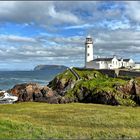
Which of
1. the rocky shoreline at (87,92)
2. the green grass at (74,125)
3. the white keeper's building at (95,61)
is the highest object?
the white keeper's building at (95,61)

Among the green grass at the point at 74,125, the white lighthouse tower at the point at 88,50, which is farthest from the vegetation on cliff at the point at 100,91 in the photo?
the white lighthouse tower at the point at 88,50

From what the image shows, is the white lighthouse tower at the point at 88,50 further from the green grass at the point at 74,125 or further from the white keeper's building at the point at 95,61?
the green grass at the point at 74,125

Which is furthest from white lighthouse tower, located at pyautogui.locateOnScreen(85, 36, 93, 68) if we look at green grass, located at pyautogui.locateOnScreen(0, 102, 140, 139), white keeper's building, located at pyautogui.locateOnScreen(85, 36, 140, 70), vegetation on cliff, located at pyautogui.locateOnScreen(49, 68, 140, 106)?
green grass, located at pyautogui.locateOnScreen(0, 102, 140, 139)

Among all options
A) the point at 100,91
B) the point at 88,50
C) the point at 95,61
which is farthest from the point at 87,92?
the point at 88,50

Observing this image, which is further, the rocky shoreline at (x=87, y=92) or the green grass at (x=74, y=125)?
the rocky shoreline at (x=87, y=92)

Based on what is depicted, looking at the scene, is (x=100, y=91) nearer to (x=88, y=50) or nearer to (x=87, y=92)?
(x=87, y=92)

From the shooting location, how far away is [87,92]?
8994cm

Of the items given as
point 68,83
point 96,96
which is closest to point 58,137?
point 96,96

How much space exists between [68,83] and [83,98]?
1409 cm

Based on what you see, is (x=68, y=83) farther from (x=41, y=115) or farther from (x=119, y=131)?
(x=119, y=131)

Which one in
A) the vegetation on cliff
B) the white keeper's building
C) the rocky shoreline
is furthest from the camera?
the white keeper's building

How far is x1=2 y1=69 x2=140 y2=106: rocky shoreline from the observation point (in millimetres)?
83000

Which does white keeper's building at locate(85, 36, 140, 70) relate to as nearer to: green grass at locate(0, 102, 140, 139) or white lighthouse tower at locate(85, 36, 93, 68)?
white lighthouse tower at locate(85, 36, 93, 68)

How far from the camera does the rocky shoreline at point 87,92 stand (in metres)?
83.0
